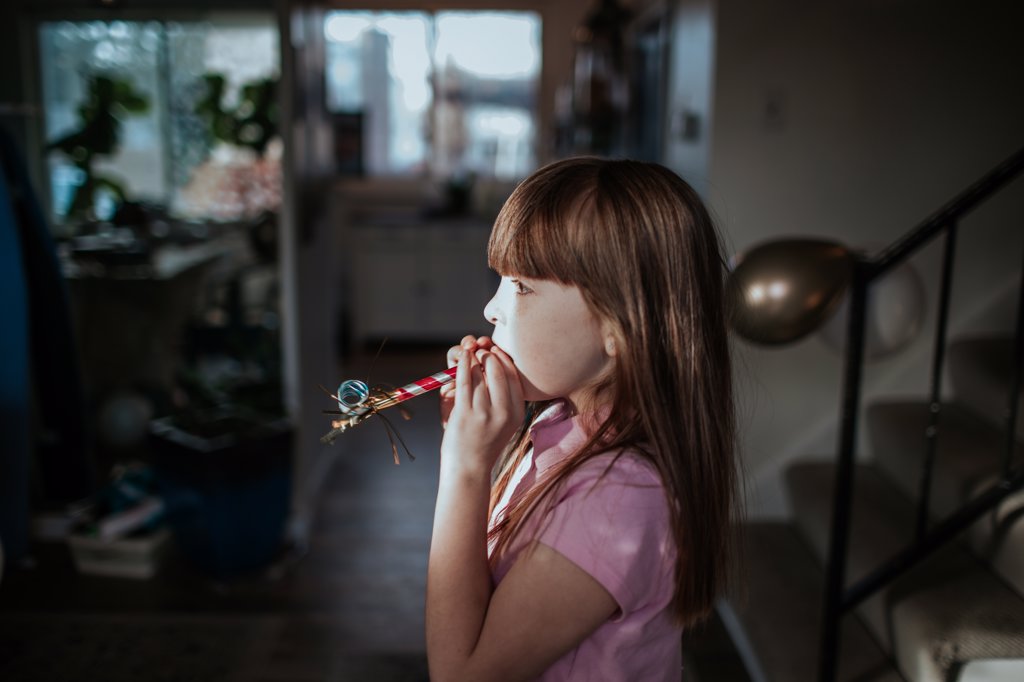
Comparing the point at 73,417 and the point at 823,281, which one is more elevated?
the point at 823,281

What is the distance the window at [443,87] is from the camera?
20.7ft

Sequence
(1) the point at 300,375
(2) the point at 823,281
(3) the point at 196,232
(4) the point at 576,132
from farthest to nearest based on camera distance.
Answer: (4) the point at 576,132
(3) the point at 196,232
(1) the point at 300,375
(2) the point at 823,281

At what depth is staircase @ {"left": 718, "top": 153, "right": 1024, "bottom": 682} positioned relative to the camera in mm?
1621

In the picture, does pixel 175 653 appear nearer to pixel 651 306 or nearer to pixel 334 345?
pixel 334 345

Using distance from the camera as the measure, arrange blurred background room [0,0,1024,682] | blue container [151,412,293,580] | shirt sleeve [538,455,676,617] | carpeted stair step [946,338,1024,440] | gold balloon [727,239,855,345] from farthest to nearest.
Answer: blue container [151,412,293,580] < carpeted stair step [946,338,1024,440] < blurred background room [0,0,1024,682] < gold balloon [727,239,855,345] < shirt sleeve [538,455,676,617]

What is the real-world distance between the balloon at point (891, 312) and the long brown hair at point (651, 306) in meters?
1.24

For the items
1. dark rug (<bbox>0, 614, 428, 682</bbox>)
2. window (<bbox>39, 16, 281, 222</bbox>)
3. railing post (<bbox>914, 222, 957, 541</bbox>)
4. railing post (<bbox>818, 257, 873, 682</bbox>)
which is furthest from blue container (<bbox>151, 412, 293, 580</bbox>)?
railing post (<bbox>914, 222, 957, 541</bbox>)

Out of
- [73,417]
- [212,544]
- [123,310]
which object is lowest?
[212,544]

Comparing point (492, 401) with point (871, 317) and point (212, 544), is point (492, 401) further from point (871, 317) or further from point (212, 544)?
point (212, 544)

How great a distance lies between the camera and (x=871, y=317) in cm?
196

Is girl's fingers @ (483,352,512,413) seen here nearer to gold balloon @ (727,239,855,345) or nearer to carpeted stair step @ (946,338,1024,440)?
gold balloon @ (727,239,855,345)

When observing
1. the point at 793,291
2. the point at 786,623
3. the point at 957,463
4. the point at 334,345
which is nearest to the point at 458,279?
the point at 334,345

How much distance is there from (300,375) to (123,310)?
856 mm

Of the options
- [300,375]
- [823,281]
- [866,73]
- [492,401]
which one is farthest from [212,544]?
[866,73]
